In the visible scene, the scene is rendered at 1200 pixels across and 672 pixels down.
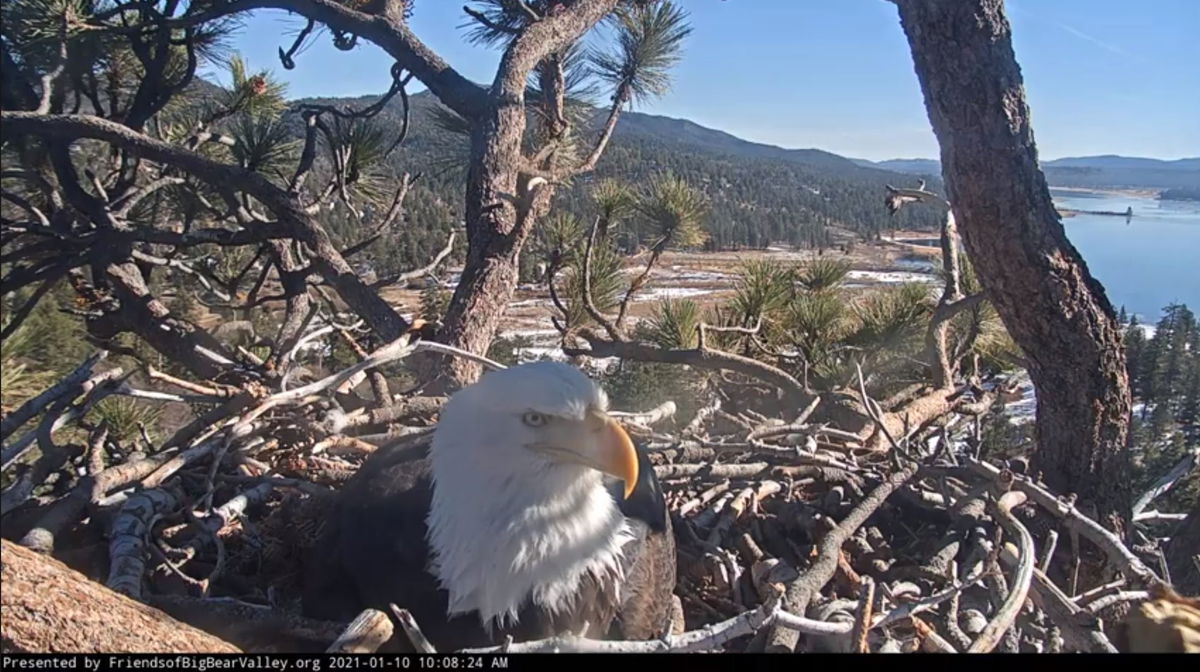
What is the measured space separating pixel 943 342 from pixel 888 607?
6.35 feet

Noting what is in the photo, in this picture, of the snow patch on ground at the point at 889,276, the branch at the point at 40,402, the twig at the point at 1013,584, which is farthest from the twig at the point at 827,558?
the snow patch on ground at the point at 889,276

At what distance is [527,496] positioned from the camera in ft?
5.95

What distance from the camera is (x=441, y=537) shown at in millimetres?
1813

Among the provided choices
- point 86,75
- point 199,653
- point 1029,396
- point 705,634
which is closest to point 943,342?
point 1029,396

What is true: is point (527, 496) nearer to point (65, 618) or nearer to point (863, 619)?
point (863, 619)

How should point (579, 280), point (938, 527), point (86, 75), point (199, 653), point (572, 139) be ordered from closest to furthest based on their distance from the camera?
point (199, 653) → point (938, 527) → point (86, 75) → point (579, 280) → point (572, 139)

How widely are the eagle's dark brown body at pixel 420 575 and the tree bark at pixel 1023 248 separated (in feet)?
4.26

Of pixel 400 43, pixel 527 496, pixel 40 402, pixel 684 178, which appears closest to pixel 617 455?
pixel 527 496

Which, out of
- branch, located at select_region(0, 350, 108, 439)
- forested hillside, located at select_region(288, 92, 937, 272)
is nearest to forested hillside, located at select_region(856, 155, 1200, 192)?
forested hillside, located at select_region(288, 92, 937, 272)

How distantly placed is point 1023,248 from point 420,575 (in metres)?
1.93

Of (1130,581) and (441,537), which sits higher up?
(441,537)

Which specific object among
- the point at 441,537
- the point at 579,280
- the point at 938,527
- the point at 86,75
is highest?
the point at 86,75

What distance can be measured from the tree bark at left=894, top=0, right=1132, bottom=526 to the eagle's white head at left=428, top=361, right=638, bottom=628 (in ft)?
4.41

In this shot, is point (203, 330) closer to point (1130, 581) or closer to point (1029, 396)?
point (1130, 581)
